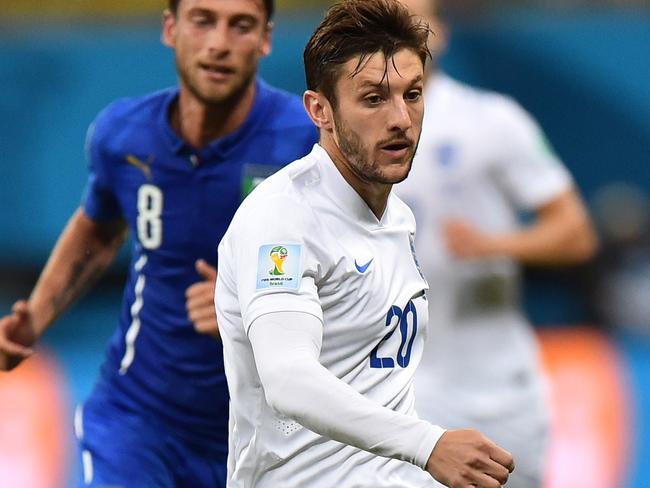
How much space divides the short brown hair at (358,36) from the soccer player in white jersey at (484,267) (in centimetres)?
256

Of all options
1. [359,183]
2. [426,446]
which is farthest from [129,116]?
[426,446]

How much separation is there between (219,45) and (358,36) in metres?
1.15

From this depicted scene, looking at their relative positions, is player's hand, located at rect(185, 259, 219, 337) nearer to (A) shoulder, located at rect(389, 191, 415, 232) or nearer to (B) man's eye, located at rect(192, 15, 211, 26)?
(A) shoulder, located at rect(389, 191, 415, 232)

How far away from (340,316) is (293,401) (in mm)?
375

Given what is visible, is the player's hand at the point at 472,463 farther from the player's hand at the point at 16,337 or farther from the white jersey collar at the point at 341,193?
the player's hand at the point at 16,337

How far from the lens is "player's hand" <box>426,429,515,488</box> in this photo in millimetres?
3566

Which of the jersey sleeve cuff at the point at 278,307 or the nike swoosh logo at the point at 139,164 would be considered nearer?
the jersey sleeve cuff at the point at 278,307

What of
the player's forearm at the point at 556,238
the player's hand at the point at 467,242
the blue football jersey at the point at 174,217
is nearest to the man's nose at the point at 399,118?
the blue football jersey at the point at 174,217

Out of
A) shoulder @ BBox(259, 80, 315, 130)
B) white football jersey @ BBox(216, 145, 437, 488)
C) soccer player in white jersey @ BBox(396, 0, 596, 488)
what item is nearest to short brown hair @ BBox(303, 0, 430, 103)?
white football jersey @ BBox(216, 145, 437, 488)

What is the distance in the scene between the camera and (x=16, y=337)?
17.7ft

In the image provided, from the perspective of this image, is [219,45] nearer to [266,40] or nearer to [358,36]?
[266,40]

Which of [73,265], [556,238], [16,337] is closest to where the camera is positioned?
[16,337]

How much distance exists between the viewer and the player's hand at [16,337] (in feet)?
17.4

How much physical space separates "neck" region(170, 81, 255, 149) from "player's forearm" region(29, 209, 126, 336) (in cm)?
57
